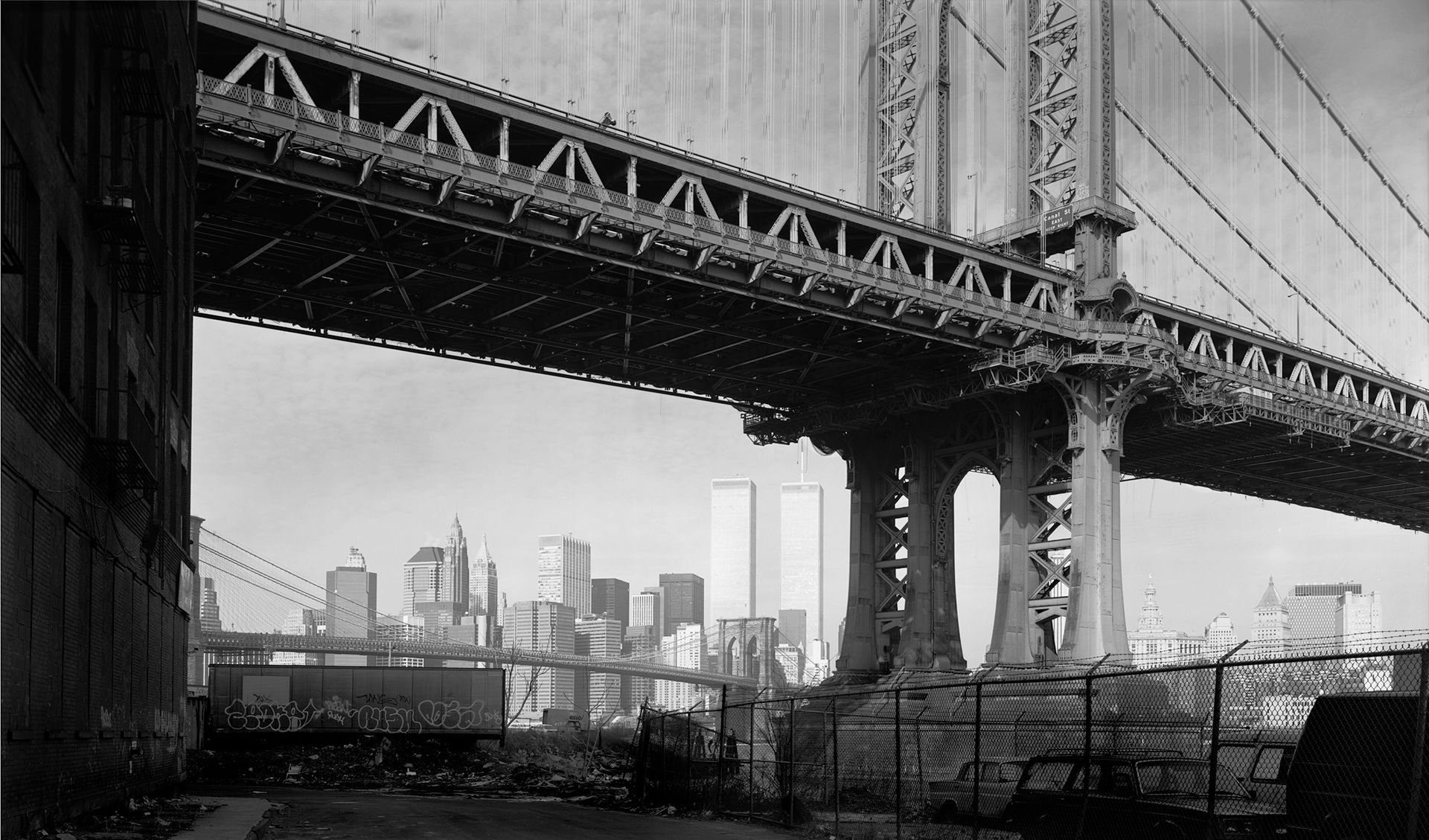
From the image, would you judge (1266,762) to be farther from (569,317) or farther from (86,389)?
(569,317)

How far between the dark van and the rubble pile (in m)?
20.1

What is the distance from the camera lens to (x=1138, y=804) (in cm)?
1490

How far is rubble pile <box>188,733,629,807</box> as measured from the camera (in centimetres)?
3731

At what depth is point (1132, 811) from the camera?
1495 cm

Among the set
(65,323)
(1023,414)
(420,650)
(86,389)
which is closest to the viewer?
(65,323)

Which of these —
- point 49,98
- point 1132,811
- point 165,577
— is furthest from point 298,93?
point 1132,811

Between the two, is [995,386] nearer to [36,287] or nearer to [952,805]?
[952,805]

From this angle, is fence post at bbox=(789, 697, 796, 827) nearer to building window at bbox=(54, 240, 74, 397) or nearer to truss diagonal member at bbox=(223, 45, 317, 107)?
building window at bbox=(54, 240, 74, 397)

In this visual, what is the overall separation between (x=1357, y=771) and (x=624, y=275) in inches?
1303

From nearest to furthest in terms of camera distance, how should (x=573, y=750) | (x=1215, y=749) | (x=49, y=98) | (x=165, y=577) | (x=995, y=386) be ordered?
(x=1215, y=749)
(x=49, y=98)
(x=165, y=577)
(x=995, y=386)
(x=573, y=750)

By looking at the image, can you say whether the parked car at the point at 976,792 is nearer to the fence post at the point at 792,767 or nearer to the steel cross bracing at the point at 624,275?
the fence post at the point at 792,767

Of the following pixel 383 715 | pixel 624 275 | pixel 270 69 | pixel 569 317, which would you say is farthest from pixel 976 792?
pixel 383 715

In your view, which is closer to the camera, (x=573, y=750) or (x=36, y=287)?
(x=36, y=287)

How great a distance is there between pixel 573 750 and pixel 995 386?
71.6ft
